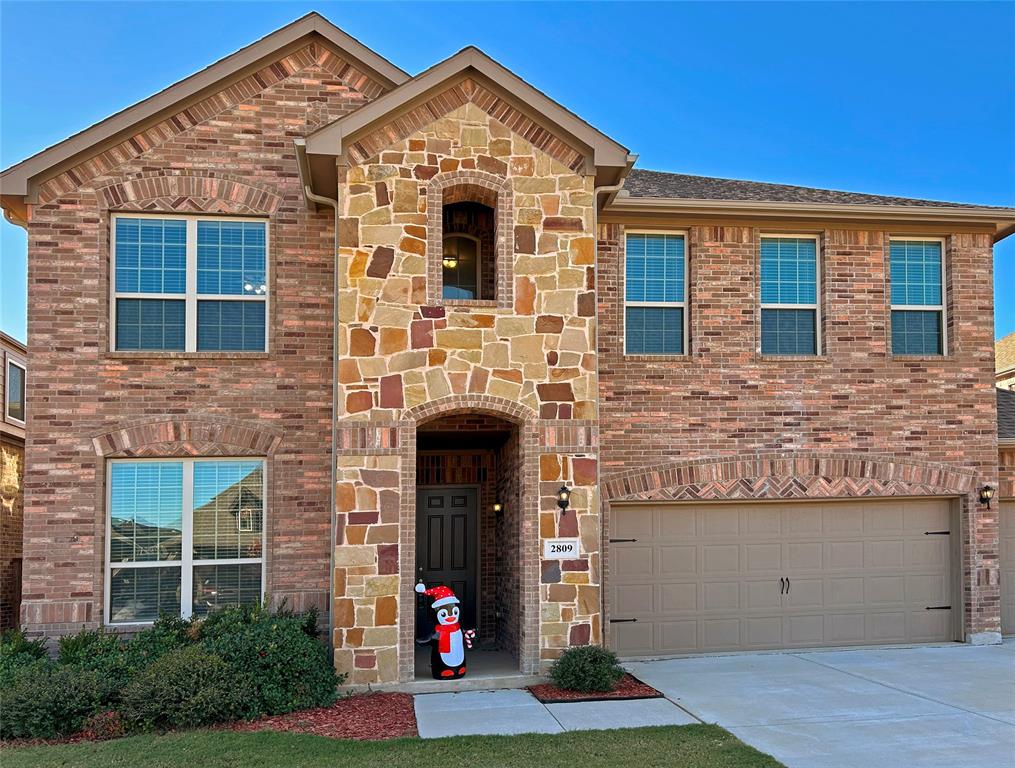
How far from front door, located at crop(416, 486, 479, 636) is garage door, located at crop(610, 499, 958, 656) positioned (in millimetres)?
2132

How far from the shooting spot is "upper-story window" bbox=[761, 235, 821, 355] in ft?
42.3

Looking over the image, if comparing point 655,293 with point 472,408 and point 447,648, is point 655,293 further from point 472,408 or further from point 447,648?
point 447,648

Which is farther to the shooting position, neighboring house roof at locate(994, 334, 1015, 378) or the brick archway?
neighboring house roof at locate(994, 334, 1015, 378)

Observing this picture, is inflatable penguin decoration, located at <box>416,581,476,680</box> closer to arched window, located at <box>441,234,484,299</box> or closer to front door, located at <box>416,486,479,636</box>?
front door, located at <box>416,486,479,636</box>

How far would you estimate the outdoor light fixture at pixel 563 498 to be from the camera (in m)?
10.5

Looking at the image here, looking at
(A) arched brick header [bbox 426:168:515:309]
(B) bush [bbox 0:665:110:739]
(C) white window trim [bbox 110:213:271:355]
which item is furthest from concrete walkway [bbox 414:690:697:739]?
(C) white window trim [bbox 110:213:271:355]

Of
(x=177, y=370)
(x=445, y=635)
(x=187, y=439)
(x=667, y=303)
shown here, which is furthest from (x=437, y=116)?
(x=445, y=635)

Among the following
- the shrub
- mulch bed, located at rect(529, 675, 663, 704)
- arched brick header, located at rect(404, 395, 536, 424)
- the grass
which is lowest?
mulch bed, located at rect(529, 675, 663, 704)

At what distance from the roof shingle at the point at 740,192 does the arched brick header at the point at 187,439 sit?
6182mm

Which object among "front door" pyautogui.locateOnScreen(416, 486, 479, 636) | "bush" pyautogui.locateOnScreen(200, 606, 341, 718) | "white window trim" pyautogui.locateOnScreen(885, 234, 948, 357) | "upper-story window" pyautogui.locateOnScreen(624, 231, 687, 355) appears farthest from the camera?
"white window trim" pyautogui.locateOnScreen(885, 234, 948, 357)

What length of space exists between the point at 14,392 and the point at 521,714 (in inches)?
547

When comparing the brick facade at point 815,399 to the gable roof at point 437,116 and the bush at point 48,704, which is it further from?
the bush at point 48,704

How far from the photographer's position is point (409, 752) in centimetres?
773

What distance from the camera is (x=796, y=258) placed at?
13023 mm
